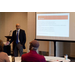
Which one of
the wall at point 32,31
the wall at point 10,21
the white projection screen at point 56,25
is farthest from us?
the wall at point 10,21

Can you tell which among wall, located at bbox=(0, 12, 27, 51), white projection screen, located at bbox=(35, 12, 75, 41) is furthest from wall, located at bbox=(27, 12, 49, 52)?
wall, located at bbox=(0, 12, 27, 51)

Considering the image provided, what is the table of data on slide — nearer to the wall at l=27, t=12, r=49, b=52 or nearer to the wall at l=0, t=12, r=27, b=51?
the wall at l=27, t=12, r=49, b=52

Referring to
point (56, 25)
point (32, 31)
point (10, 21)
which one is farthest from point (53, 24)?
point (10, 21)

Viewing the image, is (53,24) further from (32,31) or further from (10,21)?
(10,21)

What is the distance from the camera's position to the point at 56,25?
17.1ft

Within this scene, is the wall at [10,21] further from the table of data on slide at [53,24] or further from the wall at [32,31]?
the table of data on slide at [53,24]

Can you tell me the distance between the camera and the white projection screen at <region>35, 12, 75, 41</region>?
5.11 m

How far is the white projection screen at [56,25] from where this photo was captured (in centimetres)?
511

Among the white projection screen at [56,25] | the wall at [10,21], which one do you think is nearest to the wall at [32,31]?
the white projection screen at [56,25]
